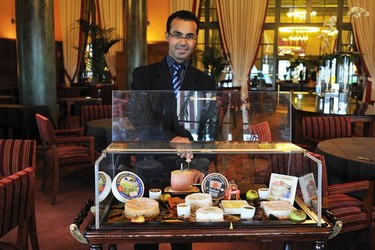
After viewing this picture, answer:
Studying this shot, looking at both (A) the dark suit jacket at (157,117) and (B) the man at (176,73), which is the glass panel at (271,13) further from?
(A) the dark suit jacket at (157,117)

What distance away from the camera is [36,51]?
19.6ft

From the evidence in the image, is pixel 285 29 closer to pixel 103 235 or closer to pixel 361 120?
pixel 361 120

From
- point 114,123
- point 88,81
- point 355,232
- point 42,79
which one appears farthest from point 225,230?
point 88,81

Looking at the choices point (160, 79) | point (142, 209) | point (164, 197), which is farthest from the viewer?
point (160, 79)

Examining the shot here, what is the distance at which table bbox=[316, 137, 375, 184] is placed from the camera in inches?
111

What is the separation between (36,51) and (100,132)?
2.26m

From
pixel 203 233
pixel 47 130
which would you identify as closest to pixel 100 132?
pixel 47 130

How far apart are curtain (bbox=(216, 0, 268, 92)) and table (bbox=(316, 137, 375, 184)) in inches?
280

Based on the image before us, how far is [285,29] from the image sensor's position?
35.4 ft

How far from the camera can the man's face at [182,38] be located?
193 cm

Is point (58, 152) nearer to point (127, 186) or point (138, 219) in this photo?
point (127, 186)

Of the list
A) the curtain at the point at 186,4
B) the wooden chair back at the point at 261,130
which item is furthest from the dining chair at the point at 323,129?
the curtain at the point at 186,4

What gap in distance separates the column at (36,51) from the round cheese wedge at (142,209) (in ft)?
16.4

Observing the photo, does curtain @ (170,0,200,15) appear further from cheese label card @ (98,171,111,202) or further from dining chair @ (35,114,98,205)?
cheese label card @ (98,171,111,202)
